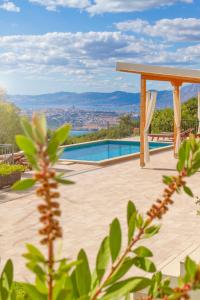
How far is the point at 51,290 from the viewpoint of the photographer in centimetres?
53

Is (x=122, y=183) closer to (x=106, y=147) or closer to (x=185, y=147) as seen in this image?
(x=106, y=147)

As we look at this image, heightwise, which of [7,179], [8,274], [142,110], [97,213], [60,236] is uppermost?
[142,110]

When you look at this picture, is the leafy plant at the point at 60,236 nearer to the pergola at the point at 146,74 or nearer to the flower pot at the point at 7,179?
the flower pot at the point at 7,179

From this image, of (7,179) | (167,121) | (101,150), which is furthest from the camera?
(167,121)

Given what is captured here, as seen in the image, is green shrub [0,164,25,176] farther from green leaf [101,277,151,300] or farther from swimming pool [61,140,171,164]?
green leaf [101,277,151,300]


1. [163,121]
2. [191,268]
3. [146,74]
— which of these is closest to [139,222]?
[191,268]

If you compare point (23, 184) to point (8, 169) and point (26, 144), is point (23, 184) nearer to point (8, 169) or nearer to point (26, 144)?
point (26, 144)

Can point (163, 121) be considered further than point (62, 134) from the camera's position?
Yes

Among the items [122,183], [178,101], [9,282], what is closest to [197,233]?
[122,183]

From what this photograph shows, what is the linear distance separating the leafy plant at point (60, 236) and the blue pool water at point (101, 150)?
46.1ft

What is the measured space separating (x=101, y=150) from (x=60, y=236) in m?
16.4

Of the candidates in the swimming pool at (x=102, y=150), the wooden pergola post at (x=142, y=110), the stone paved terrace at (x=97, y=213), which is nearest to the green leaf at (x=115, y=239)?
the stone paved terrace at (x=97, y=213)

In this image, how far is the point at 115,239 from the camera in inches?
23.9

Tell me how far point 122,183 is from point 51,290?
10.1 metres
